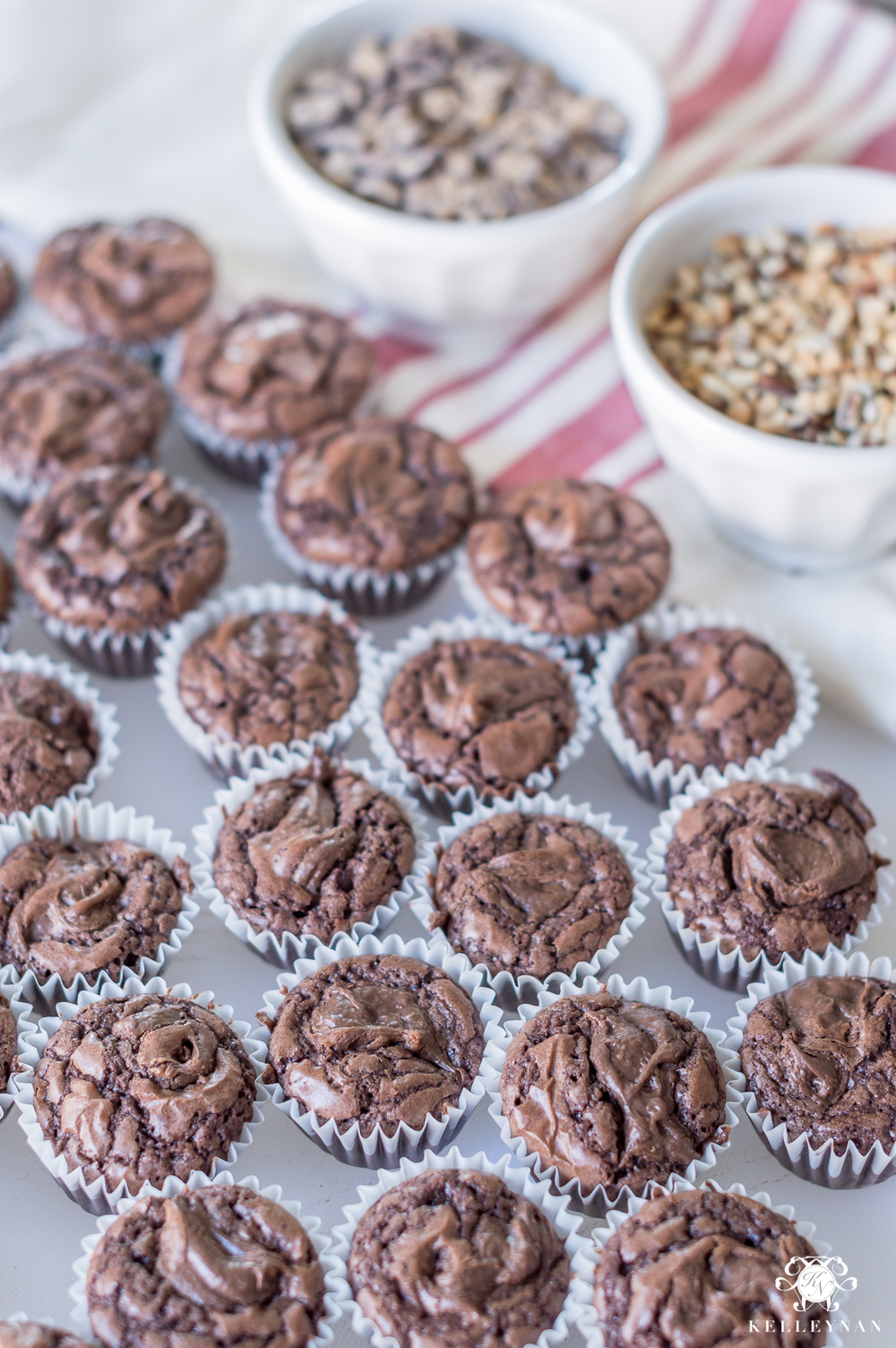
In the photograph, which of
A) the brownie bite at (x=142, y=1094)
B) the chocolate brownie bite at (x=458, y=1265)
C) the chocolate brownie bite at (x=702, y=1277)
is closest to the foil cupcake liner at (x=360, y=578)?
the brownie bite at (x=142, y=1094)

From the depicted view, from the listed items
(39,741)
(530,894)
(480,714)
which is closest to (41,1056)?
(39,741)

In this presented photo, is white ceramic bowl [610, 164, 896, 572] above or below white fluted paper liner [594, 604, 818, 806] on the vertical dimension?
above

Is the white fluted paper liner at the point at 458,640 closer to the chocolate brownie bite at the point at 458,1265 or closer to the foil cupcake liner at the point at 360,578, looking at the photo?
the foil cupcake liner at the point at 360,578

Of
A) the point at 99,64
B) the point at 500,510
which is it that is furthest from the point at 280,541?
the point at 99,64

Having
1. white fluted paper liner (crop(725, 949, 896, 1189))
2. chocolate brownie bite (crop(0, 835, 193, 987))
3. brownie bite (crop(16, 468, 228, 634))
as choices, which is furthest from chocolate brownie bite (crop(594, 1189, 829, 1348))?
brownie bite (crop(16, 468, 228, 634))

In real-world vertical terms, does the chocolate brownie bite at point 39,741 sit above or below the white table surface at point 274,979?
above

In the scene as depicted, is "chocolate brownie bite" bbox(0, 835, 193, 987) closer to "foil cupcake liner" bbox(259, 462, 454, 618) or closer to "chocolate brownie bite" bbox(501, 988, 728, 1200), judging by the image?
"chocolate brownie bite" bbox(501, 988, 728, 1200)
